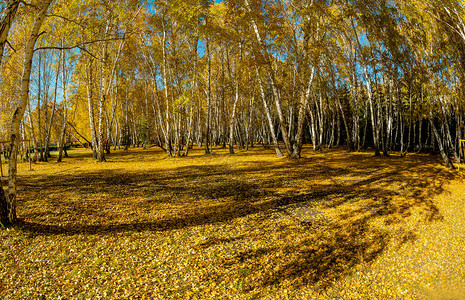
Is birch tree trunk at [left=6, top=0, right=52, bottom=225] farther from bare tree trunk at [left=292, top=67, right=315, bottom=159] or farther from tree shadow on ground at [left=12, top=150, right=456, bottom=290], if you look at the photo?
bare tree trunk at [left=292, top=67, right=315, bottom=159]

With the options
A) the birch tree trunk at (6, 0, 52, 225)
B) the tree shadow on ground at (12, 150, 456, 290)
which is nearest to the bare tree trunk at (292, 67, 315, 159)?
the tree shadow on ground at (12, 150, 456, 290)

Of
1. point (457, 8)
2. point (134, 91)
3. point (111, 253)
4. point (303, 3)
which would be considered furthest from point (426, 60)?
point (134, 91)

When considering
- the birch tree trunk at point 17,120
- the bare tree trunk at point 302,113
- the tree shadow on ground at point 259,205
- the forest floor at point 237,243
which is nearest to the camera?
the forest floor at point 237,243

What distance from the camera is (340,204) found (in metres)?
7.83

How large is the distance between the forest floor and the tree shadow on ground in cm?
4

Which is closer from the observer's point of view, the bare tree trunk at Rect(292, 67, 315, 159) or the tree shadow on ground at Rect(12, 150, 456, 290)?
the tree shadow on ground at Rect(12, 150, 456, 290)

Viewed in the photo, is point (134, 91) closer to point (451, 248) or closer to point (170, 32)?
point (170, 32)

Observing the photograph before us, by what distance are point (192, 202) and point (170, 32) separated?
18.1 m

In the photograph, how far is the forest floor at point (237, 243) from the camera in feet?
13.4

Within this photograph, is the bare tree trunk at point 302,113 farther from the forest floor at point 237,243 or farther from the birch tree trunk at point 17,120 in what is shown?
the birch tree trunk at point 17,120

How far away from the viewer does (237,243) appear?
5402 mm

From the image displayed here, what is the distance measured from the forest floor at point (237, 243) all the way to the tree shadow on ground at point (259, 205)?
0.04 metres

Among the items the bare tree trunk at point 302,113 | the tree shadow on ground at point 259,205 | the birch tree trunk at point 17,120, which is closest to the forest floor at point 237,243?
the tree shadow on ground at point 259,205

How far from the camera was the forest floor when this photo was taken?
408 centimetres
